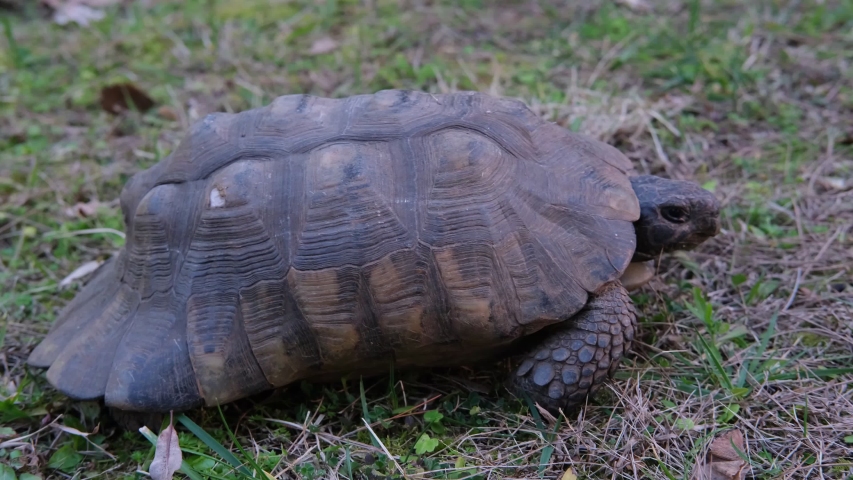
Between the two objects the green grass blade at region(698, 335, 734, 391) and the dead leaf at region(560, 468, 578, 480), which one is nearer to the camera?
the dead leaf at region(560, 468, 578, 480)

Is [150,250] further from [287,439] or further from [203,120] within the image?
[287,439]

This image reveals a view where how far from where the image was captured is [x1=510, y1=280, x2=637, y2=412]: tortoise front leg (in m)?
2.35

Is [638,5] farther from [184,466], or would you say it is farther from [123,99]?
[184,466]

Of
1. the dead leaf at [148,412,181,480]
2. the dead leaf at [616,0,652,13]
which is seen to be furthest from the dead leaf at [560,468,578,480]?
the dead leaf at [616,0,652,13]

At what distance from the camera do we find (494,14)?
5539mm

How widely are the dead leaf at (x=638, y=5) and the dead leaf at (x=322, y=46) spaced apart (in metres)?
2.32

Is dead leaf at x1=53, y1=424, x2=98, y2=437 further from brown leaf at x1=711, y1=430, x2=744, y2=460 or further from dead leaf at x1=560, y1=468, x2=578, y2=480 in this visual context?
brown leaf at x1=711, y1=430, x2=744, y2=460

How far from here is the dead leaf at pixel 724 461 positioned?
2084 mm

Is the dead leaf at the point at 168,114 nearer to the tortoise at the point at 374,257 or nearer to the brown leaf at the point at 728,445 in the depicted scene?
the tortoise at the point at 374,257

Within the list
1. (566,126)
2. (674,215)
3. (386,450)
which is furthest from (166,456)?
(566,126)

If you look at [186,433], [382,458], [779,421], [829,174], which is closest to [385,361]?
[382,458]

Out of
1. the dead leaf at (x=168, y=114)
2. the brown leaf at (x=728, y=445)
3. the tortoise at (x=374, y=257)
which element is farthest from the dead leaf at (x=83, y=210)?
the brown leaf at (x=728, y=445)

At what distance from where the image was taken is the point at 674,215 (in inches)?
106

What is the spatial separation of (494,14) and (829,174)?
9.65ft
